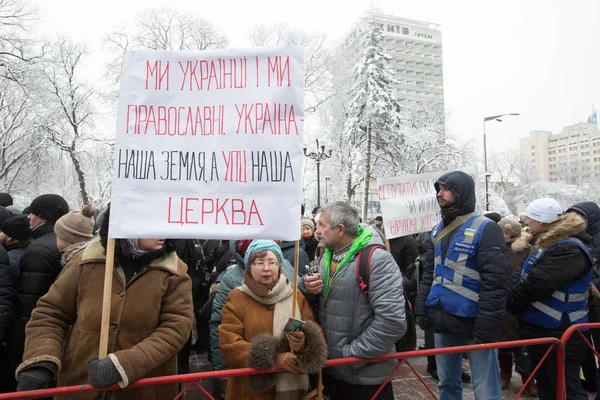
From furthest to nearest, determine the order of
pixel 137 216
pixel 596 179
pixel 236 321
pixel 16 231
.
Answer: pixel 596 179
pixel 16 231
pixel 236 321
pixel 137 216

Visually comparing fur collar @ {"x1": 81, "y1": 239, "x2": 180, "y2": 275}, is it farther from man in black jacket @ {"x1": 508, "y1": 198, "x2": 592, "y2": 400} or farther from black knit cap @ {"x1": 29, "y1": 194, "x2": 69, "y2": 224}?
man in black jacket @ {"x1": 508, "y1": 198, "x2": 592, "y2": 400}

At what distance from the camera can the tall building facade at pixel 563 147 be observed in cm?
10697

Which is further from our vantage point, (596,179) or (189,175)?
(596,179)

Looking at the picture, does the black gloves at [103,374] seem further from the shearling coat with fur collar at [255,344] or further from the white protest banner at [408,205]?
the white protest banner at [408,205]

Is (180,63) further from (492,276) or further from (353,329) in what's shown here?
(492,276)

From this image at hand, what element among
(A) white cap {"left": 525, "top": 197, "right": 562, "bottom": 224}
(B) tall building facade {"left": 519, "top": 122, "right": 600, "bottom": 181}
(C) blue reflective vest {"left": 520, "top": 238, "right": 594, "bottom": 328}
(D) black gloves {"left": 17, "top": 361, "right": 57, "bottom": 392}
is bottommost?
(D) black gloves {"left": 17, "top": 361, "right": 57, "bottom": 392}

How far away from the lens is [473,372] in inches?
134

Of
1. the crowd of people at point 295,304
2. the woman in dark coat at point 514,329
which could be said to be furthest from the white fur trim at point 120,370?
the woman in dark coat at point 514,329

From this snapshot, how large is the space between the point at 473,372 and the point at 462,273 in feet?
2.71

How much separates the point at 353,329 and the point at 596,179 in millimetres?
78268

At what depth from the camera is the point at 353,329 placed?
110 inches

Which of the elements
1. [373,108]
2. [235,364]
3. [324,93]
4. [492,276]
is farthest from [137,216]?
[324,93]

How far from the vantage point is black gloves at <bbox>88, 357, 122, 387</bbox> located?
7.12ft

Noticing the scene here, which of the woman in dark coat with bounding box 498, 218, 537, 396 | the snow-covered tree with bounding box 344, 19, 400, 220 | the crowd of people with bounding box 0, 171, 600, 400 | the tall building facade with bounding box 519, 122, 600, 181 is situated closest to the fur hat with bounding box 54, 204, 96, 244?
the crowd of people with bounding box 0, 171, 600, 400
